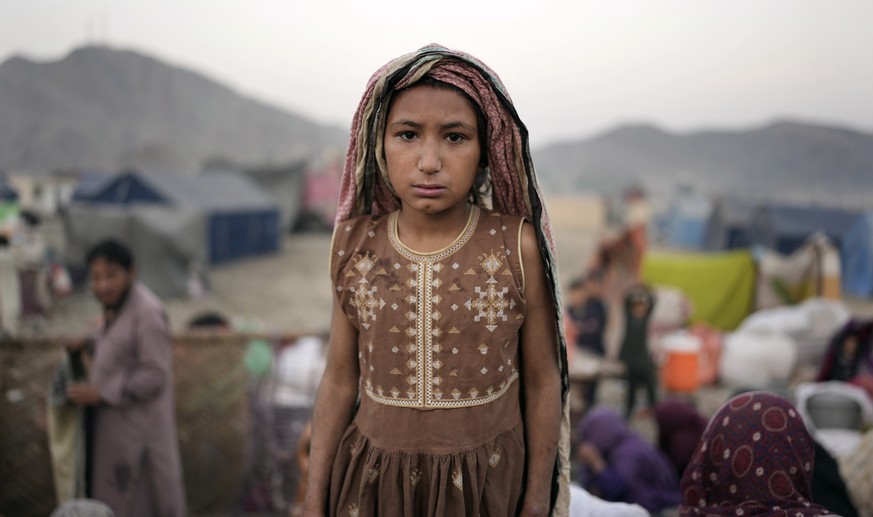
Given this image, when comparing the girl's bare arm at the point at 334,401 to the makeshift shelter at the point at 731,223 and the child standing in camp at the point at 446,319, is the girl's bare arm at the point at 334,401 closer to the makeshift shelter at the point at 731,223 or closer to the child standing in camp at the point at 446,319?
the child standing in camp at the point at 446,319

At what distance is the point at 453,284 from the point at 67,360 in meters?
2.48

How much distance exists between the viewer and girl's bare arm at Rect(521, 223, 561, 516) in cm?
140

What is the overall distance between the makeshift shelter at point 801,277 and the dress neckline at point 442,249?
8866mm

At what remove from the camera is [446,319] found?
4.49 feet

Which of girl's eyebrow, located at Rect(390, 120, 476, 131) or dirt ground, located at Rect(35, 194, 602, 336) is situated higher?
girl's eyebrow, located at Rect(390, 120, 476, 131)

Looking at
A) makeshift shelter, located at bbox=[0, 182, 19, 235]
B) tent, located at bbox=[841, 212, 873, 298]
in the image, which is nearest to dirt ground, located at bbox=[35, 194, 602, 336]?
makeshift shelter, located at bbox=[0, 182, 19, 235]

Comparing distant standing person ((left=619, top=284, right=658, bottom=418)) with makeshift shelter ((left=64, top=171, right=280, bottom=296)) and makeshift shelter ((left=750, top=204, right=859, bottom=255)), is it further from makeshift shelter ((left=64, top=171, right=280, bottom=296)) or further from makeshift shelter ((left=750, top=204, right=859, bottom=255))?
makeshift shelter ((left=750, top=204, right=859, bottom=255))

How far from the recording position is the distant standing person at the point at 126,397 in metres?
2.86

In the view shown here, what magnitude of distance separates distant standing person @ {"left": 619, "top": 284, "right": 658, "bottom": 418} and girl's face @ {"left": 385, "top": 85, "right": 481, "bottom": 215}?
16.6ft

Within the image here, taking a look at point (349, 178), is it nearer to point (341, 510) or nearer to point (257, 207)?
point (341, 510)

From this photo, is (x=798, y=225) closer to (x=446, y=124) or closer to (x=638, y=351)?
(x=638, y=351)

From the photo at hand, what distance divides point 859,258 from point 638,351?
1105cm

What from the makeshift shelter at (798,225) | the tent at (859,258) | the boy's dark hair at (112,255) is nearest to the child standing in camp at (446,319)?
the boy's dark hair at (112,255)

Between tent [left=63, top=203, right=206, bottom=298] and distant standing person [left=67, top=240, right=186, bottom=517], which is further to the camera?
tent [left=63, top=203, right=206, bottom=298]
